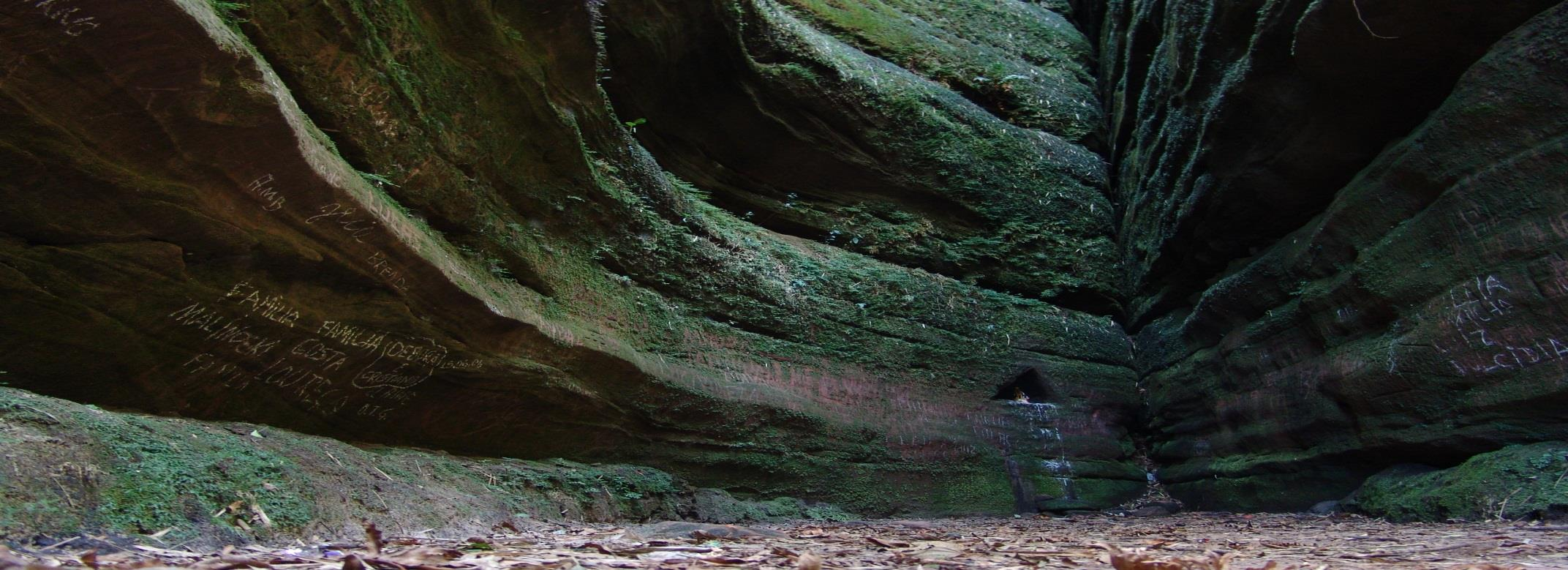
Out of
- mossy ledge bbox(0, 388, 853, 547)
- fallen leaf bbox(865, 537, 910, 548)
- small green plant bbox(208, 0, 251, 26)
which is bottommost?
mossy ledge bbox(0, 388, 853, 547)

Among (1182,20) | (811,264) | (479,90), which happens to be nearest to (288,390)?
(479,90)

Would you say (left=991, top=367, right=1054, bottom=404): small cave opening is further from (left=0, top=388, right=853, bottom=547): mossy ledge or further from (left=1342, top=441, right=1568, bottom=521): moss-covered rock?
(left=0, top=388, right=853, bottom=547): mossy ledge

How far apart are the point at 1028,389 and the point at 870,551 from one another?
749 centimetres

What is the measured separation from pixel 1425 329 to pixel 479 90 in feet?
24.4

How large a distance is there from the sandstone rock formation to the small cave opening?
0.19ft

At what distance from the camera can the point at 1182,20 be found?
944 centimetres

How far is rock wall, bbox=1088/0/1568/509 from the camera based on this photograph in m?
6.20

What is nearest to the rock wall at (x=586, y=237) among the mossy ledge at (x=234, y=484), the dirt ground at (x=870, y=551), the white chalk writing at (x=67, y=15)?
the white chalk writing at (x=67, y=15)

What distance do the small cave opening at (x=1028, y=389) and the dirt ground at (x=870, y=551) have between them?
4.75 m

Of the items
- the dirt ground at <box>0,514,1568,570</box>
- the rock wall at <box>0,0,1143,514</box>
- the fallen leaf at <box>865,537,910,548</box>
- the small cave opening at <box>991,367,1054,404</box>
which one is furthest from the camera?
the small cave opening at <box>991,367,1054,404</box>

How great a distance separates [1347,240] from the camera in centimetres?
780

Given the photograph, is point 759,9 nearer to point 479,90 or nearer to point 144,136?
point 479,90

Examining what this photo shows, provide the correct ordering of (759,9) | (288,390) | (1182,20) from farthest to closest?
1. (759,9)
2. (1182,20)
3. (288,390)

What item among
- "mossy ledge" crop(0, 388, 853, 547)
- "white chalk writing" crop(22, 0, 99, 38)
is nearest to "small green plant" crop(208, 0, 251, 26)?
"white chalk writing" crop(22, 0, 99, 38)
